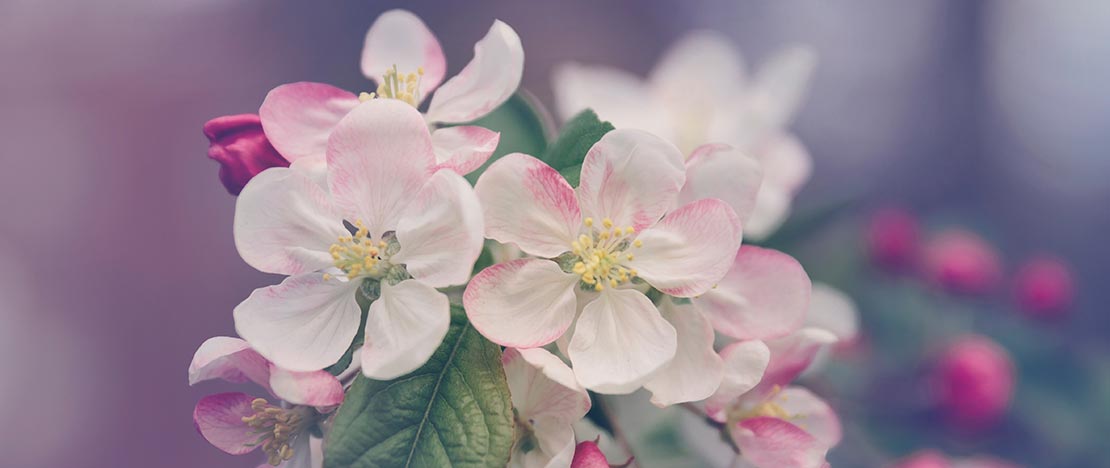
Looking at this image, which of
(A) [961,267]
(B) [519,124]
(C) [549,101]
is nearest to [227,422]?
(B) [519,124]

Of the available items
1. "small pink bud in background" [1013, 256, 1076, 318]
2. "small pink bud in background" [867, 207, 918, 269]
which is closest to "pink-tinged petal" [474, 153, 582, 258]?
"small pink bud in background" [867, 207, 918, 269]

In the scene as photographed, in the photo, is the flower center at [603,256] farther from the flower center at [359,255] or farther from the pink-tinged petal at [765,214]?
the pink-tinged petal at [765,214]

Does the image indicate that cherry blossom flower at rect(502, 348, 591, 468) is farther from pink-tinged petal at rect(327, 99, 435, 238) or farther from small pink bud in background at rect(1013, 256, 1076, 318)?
small pink bud in background at rect(1013, 256, 1076, 318)

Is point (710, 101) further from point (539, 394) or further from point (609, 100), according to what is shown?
point (539, 394)

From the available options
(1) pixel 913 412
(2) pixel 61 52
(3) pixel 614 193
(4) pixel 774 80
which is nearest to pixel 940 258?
(1) pixel 913 412

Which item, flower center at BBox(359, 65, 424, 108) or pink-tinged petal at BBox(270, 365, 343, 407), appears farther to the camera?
flower center at BBox(359, 65, 424, 108)

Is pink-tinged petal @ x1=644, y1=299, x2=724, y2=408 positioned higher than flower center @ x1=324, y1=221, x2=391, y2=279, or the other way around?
flower center @ x1=324, y1=221, x2=391, y2=279
